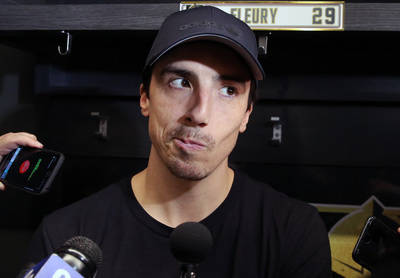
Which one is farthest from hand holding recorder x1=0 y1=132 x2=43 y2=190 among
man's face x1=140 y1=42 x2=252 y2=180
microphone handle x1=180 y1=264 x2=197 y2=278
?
microphone handle x1=180 y1=264 x2=197 y2=278

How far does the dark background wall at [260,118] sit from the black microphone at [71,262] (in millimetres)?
789

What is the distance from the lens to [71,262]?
39 cm

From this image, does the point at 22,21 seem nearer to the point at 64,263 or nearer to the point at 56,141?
the point at 56,141

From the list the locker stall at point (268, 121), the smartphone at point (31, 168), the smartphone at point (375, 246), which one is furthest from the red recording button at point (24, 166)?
the smartphone at point (375, 246)

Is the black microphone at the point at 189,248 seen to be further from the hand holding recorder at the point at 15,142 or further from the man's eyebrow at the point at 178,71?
the hand holding recorder at the point at 15,142

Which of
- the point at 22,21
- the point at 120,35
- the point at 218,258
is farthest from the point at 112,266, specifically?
the point at 22,21

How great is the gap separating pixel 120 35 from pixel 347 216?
2.97 feet

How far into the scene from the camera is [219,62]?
76 centimetres

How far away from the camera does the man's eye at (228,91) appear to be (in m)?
0.77

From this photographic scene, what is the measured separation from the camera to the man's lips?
737 millimetres

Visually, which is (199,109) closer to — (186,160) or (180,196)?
(186,160)

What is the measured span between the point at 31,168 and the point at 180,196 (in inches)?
12.9

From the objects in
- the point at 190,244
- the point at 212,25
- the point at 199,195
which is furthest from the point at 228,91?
the point at 190,244

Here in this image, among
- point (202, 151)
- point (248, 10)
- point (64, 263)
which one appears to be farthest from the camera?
point (248, 10)
